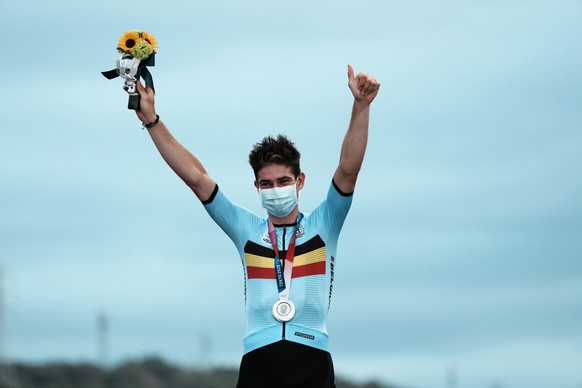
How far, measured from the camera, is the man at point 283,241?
14773 millimetres

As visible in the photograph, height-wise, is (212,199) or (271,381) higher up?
(212,199)

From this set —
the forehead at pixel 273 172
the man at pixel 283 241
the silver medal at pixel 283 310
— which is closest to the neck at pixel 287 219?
the man at pixel 283 241

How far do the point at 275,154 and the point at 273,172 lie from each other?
17 cm

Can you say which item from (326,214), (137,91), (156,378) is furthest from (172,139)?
(156,378)

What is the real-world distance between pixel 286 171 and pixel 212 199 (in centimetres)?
78

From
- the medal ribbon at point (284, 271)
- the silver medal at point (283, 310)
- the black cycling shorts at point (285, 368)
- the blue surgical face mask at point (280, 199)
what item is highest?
the blue surgical face mask at point (280, 199)

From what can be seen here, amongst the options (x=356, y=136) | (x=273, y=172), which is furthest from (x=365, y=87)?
(x=273, y=172)

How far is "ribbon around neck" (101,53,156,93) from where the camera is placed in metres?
15.4

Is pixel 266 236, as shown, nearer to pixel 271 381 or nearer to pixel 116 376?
pixel 271 381

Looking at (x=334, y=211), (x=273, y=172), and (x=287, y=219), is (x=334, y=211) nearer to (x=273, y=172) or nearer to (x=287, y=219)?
(x=287, y=219)

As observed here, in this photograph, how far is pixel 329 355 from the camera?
15.0m

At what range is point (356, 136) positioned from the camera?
15.0 metres

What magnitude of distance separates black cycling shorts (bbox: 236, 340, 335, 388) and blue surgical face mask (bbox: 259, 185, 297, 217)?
1214mm

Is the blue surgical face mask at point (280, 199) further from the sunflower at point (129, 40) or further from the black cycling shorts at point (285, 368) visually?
the sunflower at point (129, 40)
